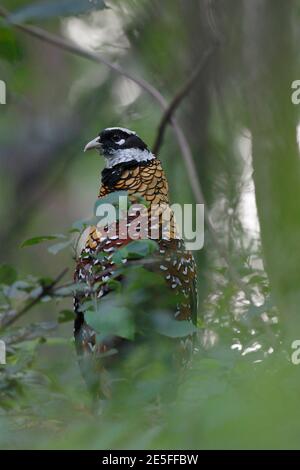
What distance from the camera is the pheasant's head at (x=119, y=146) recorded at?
405 cm

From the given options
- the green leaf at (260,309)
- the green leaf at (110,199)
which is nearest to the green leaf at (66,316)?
the green leaf at (110,199)

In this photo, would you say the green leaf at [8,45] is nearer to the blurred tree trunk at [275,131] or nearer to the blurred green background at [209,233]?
the blurred green background at [209,233]

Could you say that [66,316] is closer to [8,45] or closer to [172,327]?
[172,327]

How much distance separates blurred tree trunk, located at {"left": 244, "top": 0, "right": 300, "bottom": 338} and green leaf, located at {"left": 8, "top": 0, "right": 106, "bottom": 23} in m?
0.52

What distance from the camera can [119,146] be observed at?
4094mm

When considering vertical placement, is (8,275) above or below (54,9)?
below

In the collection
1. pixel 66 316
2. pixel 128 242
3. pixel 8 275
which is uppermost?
pixel 128 242

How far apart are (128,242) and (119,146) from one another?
66 cm

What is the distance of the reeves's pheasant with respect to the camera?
3.47 meters

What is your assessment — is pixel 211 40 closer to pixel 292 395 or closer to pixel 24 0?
pixel 24 0

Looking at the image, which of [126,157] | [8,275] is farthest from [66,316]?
[126,157]

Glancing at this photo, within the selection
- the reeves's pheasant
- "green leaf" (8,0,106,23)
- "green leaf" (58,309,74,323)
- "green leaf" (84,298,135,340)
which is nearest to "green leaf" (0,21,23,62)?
"green leaf" (8,0,106,23)

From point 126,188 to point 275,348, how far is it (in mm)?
1427
